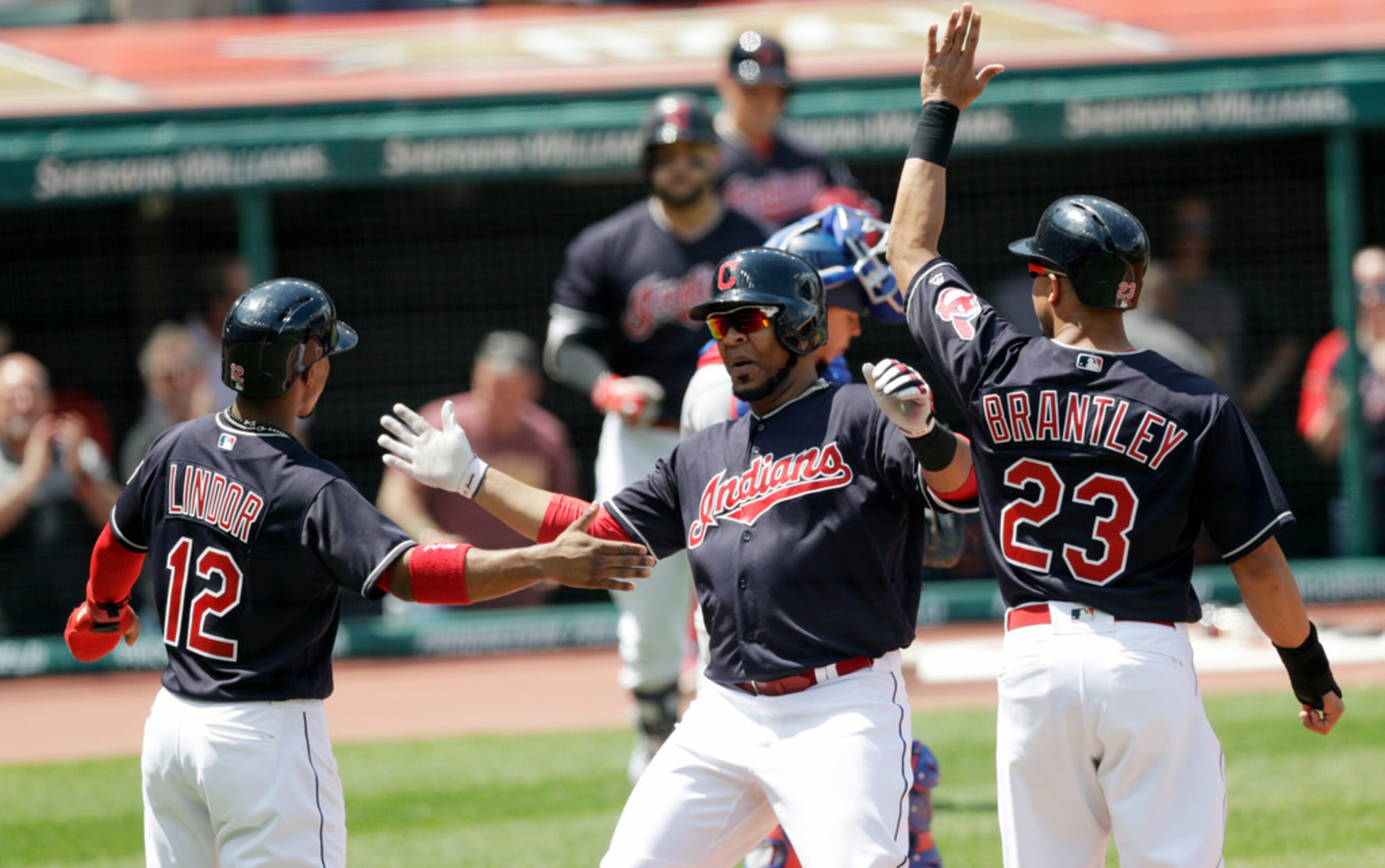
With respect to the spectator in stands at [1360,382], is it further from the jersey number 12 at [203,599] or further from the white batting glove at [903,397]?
the jersey number 12 at [203,599]

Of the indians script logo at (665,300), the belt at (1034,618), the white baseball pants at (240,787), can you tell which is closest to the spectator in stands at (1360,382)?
the indians script logo at (665,300)

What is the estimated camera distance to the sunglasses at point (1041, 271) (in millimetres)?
3572

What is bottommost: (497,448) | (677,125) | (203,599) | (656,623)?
(497,448)

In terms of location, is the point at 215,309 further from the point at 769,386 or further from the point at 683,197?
the point at 769,386

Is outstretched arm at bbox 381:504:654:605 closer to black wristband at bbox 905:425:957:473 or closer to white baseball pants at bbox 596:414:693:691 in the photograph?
black wristband at bbox 905:425:957:473

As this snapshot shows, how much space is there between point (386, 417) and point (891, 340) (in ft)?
23.0

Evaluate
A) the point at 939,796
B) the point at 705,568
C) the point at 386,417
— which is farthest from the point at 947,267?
the point at 939,796

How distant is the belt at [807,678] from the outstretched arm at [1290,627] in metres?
0.79

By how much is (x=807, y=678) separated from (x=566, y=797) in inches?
117

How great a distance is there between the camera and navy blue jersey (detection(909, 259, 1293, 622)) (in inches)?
133

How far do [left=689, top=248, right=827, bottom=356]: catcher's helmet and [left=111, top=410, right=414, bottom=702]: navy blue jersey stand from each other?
89 centimetres

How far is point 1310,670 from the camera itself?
11.7ft

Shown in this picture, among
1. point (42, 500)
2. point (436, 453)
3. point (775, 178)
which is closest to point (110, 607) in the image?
point (436, 453)

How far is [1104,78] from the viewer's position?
9555 millimetres
